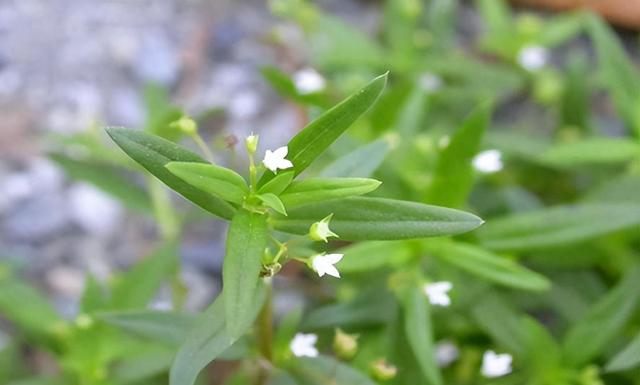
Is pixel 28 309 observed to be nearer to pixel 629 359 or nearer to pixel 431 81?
pixel 629 359

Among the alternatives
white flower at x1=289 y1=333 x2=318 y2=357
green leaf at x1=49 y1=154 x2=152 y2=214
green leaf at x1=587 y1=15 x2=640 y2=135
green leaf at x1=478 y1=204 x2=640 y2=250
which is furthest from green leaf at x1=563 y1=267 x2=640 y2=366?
green leaf at x1=49 y1=154 x2=152 y2=214

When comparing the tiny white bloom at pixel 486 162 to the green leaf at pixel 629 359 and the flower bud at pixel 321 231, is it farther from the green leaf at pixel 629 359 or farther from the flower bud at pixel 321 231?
the flower bud at pixel 321 231

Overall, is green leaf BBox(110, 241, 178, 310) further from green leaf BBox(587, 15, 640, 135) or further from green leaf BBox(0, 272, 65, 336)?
green leaf BBox(587, 15, 640, 135)

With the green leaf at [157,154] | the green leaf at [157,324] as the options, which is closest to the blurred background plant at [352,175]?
the green leaf at [157,324]

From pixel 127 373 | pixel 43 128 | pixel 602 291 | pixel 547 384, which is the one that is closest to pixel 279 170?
pixel 127 373

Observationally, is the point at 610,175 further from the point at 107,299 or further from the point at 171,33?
the point at 171,33
